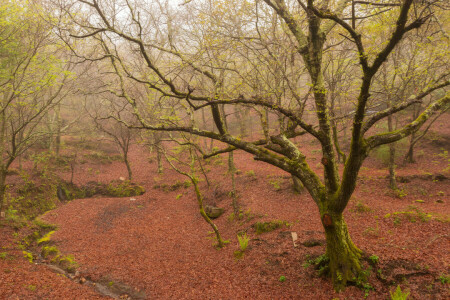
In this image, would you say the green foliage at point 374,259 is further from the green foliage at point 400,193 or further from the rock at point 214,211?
the rock at point 214,211

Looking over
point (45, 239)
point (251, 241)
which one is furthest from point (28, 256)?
point (251, 241)

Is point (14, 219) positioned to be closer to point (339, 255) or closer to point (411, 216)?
point (339, 255)

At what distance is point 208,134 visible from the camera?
19.6ft

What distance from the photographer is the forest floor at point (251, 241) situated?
586 cm

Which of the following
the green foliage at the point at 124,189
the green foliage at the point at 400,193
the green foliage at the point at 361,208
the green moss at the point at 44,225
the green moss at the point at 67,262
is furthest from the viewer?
the green foliage at the point at 124,189

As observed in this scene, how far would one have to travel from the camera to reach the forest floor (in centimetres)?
586

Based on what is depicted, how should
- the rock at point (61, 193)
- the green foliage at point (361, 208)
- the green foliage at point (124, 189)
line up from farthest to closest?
the green foliage at point (124, 189) → the rock at point (61, 193) → the green foliage at point (361, 208)

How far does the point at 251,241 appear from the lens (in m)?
8.84

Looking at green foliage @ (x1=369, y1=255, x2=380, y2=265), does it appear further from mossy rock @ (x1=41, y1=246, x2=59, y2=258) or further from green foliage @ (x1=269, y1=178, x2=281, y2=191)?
mossy rock @ (x1=41, y1=246, x2=59, y2=258)

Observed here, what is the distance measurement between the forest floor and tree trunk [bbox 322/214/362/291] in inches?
9.4

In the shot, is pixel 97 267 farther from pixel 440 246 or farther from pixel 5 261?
pixel 440 246

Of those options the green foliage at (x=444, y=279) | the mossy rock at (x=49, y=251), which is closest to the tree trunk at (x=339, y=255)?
the green foliage at (x=444, y=279)

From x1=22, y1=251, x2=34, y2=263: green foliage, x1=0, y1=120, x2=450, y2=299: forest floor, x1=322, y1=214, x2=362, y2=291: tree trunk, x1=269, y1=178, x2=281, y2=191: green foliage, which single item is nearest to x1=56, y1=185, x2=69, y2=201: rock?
x1=0, y1=120, x2=450, y2=299: forest floor

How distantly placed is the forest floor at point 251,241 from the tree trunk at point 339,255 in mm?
240
